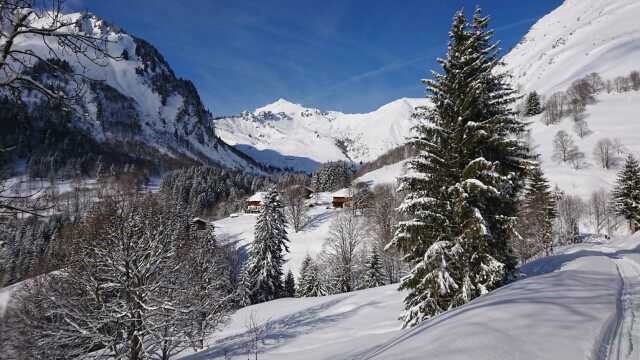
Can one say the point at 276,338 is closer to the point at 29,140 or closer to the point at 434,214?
the point at 434,214

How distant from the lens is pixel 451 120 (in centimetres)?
1354

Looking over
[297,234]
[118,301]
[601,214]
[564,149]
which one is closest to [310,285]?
[118,301]

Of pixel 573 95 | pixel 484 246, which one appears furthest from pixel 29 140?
pixel 573 95

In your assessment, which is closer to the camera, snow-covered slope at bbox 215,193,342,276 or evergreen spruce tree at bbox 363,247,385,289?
evergreen spruce tree at bbox 363,247,385,289

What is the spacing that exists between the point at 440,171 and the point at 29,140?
637ft

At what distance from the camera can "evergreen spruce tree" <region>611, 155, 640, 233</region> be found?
38375 millimetres

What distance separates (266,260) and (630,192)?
40892 millimetres

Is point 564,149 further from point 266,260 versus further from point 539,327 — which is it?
point 539,327

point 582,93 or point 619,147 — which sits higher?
point 582,93

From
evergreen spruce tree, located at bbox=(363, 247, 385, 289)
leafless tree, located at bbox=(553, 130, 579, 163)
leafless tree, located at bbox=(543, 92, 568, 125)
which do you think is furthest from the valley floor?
leafless tree, located at bbox=(543, 92, 568, 125)

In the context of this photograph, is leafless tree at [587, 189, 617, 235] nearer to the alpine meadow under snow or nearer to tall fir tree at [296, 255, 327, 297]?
the alpine meadow under snow

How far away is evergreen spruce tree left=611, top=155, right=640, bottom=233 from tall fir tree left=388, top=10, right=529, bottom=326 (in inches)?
1408

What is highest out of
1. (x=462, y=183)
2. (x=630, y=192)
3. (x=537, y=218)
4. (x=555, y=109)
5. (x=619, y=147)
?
(x=555, y=109)

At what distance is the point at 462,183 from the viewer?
40.5ft
